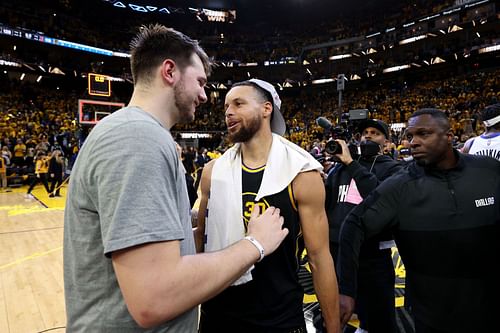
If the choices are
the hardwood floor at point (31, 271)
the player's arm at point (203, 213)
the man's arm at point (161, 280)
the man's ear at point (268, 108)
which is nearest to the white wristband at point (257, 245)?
the man's arm at point (161, 280)

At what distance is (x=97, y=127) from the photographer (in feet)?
3.15

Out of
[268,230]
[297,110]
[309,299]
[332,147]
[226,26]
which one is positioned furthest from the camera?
[226,26]

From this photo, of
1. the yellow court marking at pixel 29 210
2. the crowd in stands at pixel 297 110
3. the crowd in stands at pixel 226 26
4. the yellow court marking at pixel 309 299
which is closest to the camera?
the yellow court marking at pixel 309 299

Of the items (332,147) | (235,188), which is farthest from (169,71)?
(332,147)

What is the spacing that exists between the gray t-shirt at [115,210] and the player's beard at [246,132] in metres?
0.85

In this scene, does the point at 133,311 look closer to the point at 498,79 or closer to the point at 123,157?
the point at 123,157

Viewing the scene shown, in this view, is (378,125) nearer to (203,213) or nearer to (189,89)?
(203,213)

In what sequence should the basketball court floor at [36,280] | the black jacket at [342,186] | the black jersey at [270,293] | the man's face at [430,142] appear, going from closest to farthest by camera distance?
the black jersey at [270,293] → the man's face at [430,142] → the black jacket at [342,186] → the basketball court floor at [36,280]

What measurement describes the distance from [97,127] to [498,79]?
27405 mm

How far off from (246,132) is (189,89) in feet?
2.48

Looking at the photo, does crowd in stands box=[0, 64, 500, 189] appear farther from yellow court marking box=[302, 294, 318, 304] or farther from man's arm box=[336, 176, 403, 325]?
man's arm box=[336, 176, 403, 325]

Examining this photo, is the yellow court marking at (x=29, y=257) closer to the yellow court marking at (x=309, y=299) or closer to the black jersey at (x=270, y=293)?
the yellow court marking at (x=309, y=299)

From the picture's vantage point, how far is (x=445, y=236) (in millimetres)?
1684

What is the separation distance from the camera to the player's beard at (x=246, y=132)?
185 cm
